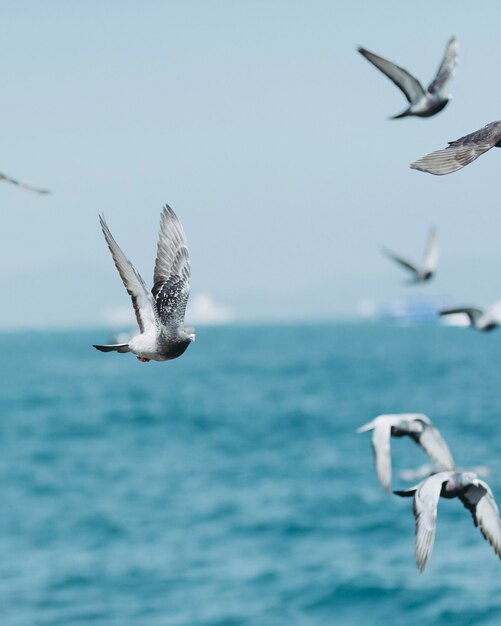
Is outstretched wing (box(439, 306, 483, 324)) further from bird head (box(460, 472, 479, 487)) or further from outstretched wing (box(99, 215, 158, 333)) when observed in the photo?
outstretched wing (box(99, 215, 158, 333))

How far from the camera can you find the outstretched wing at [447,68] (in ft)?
51.8

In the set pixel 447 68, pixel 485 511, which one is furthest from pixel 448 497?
pixel 447 68

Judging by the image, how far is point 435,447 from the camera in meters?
20.3

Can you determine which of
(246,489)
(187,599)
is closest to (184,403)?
(246,489)

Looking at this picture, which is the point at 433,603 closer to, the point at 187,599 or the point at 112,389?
the point at 187,599

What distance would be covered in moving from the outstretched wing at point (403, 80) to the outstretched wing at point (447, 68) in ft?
0.95

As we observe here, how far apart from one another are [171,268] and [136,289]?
177 cm

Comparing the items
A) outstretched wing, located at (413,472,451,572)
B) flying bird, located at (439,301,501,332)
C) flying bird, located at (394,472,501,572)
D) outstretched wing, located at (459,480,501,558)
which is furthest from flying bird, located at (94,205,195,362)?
flying bird, located at (439,301,501,332)

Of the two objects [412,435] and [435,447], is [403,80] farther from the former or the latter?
[412,435]

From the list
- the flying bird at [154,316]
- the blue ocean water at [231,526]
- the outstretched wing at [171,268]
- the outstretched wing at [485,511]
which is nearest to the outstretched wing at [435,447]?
the outstretched wing at [485,511]

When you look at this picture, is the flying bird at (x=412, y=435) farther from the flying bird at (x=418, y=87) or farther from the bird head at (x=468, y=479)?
the flying bird at (x=418, y=87)

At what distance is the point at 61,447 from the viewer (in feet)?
404

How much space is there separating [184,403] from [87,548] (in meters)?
92.1

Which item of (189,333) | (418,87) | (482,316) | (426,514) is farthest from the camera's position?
(482,316)
